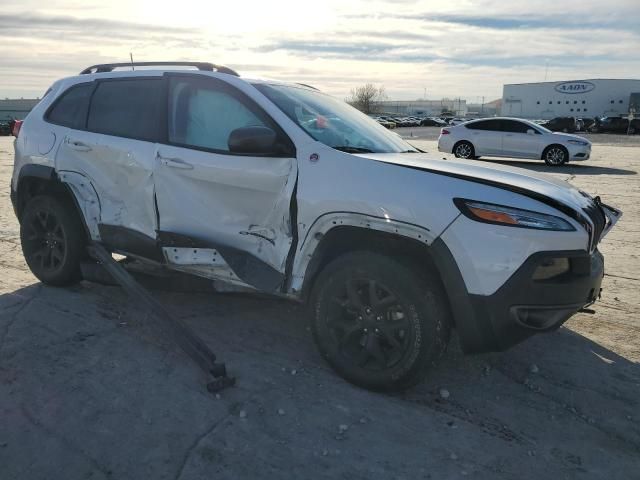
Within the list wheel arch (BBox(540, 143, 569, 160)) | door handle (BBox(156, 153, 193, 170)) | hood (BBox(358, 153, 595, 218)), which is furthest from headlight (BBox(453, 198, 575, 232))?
wheel arch (BBox(540, 143, 569, 160))

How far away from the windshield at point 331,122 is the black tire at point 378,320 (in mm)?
865

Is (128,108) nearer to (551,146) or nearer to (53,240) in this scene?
(53,240)

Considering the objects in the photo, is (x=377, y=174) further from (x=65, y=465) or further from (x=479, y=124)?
(x=479, y=124)

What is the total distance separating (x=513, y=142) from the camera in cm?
1777

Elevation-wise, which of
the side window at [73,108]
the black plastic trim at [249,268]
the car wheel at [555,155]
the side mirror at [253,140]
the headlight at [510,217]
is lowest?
the car wheel at [555,155]

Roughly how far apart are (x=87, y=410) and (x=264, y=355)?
1201 millimetres

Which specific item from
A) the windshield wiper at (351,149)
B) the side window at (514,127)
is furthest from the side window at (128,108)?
the side window at (514,127)

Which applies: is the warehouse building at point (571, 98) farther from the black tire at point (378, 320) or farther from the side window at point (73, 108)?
the black tire at point (378, 320)

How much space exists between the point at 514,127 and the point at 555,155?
156 centimetres

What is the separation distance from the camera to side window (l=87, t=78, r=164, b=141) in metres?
4.27

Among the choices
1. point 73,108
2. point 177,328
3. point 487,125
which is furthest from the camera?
point 487,125

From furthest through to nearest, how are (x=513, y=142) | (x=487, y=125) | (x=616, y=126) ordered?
(x=616, y=126) < (x=487, y=125) < (x=513, y=142)

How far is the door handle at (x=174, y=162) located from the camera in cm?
394

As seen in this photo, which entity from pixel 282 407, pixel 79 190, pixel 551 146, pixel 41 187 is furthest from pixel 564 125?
pixel 282 407
